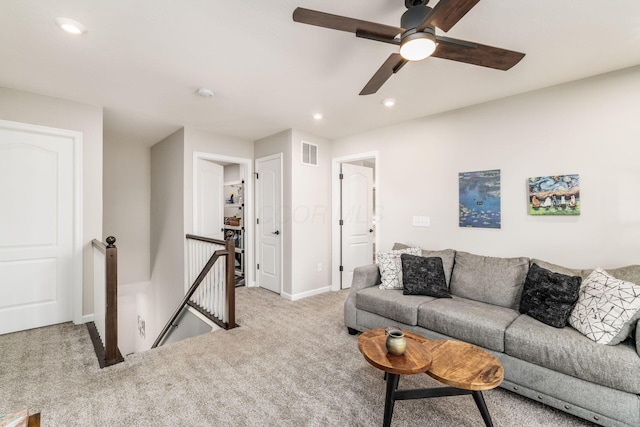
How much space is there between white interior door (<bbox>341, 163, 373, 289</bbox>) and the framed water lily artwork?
8.16ft

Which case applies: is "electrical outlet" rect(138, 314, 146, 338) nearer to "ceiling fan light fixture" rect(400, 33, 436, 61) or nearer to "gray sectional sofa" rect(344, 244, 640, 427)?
"gray sectional sofa" rect(344, 244, 640, 427)

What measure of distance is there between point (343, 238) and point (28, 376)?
3.75 m

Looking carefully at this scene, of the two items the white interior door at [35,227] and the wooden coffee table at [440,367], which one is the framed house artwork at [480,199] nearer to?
the wooden coffee table at [440,367]

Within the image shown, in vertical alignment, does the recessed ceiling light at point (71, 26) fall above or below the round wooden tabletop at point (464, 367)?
above

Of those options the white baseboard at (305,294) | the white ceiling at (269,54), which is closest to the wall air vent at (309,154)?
the white ceiling at (269,54)

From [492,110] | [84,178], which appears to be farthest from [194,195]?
[492,110]

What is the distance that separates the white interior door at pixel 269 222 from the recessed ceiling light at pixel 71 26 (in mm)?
2718

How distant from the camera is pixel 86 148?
10.5 feet

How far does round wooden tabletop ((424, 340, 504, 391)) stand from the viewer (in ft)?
4.79

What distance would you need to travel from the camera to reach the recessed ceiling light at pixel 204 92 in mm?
2857

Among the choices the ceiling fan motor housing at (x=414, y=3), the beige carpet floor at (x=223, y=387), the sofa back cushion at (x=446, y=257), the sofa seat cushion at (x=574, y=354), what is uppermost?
the ceiling fan motor housing at (x=414, y=3)

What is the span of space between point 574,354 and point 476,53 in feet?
6.46

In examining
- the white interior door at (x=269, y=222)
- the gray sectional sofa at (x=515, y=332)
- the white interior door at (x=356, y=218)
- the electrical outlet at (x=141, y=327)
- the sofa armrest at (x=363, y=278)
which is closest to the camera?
the gray sectional sofa at (x=515, y=332)

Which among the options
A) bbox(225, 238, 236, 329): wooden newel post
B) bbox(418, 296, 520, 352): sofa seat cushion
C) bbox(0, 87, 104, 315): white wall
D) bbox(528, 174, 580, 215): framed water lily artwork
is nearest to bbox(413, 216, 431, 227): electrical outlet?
bbox(528, 174, 580, 215): framed water lily artwork
